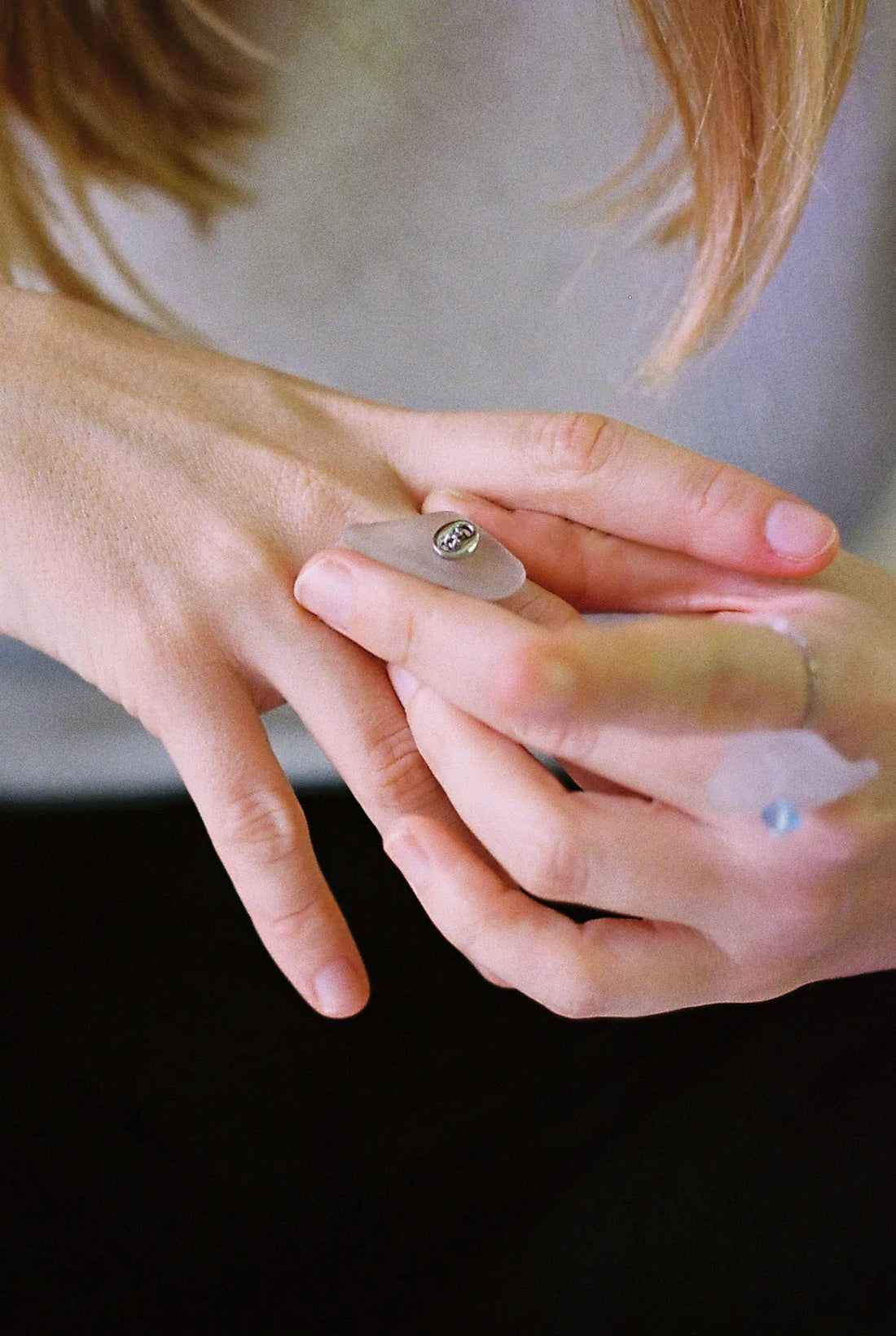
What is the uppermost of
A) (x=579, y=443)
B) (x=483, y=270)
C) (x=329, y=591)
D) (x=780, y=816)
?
(x=483, y=270)

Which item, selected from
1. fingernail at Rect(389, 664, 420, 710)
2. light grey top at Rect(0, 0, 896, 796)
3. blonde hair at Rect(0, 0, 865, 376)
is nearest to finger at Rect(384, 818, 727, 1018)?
fingernail at Rect(389, 664, 420, 710)

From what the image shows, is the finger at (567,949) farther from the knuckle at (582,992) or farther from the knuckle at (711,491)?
the knuckle at (711,491)

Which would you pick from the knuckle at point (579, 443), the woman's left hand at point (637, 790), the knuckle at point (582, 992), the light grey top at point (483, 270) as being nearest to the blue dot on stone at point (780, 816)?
the woman's left hand at point (637, 790)

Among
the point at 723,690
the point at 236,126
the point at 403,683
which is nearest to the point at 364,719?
the point at 403,683

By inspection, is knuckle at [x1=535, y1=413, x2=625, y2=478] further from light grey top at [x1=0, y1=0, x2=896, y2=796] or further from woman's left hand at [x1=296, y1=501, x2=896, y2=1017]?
light grey top at [x1=0, y1=0, x2=896, y2=796]

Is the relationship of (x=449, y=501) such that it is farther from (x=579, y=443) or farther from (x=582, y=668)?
(x=582, y=668)

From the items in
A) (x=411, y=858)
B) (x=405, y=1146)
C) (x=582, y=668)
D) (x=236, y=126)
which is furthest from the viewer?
(x=236, y=126)

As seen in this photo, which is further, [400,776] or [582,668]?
[400,776]
